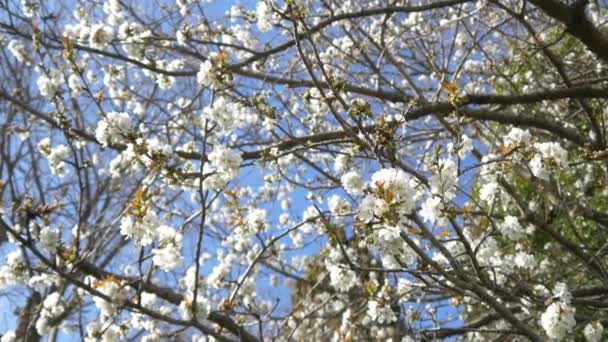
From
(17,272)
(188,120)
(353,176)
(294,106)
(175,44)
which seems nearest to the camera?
(353,176)

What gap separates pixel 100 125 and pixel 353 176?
1146mm

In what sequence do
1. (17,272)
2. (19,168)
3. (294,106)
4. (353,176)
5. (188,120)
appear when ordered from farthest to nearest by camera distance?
(19,168)
(294,106)
(188,120)
(17,272)
(353,176)

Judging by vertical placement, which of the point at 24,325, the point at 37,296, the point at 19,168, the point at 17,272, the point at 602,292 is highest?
the point at 19,168

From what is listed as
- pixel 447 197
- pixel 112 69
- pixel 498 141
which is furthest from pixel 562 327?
pixel 112 69

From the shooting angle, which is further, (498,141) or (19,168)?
(19,168)

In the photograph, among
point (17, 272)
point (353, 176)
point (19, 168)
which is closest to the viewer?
point (353, 176)

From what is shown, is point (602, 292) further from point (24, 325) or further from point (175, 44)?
point (24, 325)

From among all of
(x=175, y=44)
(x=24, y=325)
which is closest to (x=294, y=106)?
(x=175, y=44)

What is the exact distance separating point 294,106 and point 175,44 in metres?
1.87

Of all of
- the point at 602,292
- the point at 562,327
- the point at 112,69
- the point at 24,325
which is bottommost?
the point at 562,327

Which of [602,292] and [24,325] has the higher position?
[24,325]

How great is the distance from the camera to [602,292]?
2.92m

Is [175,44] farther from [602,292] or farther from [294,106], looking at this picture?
[602,292]

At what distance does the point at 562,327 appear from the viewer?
83.4 inches
